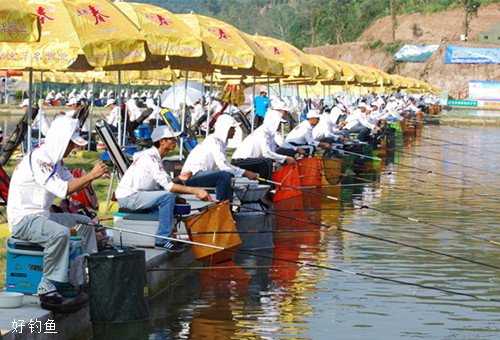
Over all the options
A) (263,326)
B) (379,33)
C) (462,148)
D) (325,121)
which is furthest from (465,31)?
(263,326)

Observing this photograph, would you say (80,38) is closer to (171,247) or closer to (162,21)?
(171,247)

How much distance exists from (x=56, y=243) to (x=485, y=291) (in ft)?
17.4

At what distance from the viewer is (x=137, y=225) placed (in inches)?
502

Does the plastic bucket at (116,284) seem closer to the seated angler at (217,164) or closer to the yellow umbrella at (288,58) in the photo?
the seated angler at (217,164)

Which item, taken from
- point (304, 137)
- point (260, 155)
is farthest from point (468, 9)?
point (260, 155)

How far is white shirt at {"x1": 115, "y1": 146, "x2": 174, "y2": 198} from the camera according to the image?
41.2 feet

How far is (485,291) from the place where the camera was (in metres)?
12.7

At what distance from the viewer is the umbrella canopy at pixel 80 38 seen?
14.5m

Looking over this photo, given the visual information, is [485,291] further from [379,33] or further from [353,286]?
[379,33]

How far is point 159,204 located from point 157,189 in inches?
18.0

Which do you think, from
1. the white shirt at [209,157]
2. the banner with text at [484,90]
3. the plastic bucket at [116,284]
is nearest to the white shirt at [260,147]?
the white shirt at [209,157]

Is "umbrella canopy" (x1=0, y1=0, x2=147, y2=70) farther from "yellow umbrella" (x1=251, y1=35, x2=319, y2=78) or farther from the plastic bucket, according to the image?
"yellow umbrella" (x1=251, y1=35, x2=319, y2=78)

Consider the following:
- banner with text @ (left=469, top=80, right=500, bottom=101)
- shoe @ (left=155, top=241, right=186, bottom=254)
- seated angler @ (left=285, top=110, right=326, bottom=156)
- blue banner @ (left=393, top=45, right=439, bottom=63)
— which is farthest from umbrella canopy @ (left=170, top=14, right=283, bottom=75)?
blue banner @ (left=393, top=45, right=439, bottom=63)

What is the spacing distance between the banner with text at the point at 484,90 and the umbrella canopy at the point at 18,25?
93.8 meters
